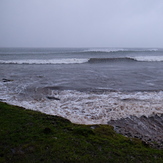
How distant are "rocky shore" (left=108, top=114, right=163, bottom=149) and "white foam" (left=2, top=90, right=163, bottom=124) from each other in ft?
1.07

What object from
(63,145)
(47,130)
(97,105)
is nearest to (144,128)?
(97,105)

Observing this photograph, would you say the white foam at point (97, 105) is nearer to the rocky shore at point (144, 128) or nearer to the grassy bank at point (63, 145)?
the rocky shore at point (144, 128)

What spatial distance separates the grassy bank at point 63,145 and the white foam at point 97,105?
1.53 meters

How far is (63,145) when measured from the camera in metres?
3.32

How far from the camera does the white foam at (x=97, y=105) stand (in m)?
5.98

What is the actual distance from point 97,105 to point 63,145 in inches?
155

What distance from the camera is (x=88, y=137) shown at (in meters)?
3.78

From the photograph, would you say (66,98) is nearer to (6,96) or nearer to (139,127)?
(6,96)

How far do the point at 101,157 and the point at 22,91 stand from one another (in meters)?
7.61

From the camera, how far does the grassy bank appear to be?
117 inches

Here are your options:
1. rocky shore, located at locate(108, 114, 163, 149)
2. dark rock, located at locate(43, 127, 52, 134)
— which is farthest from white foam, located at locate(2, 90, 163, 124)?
dark rock, located at locate(43, 127, 52, 134)

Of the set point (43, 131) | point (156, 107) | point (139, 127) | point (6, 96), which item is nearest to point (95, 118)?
point (139, 127)

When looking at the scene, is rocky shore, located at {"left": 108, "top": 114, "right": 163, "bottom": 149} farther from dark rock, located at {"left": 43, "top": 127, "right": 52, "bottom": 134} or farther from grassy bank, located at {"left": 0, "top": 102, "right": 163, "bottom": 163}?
dark rock, located at {"left": 43, "top": 127, "right": 52, "bottom": 134}

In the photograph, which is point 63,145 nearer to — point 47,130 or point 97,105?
point 47,130
